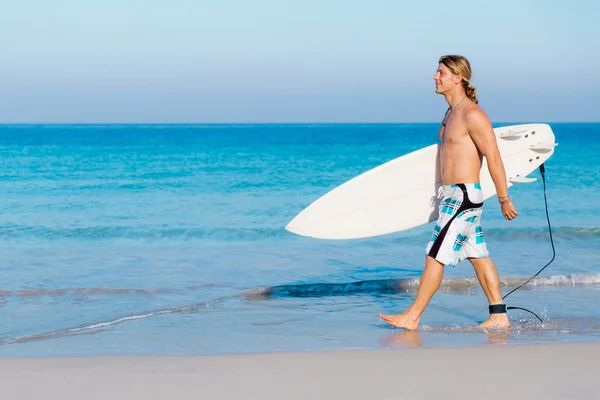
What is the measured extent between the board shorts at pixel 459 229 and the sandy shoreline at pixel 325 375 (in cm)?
67

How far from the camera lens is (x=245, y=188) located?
18.5m

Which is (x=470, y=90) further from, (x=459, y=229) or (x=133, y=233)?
(x=133, y=233)

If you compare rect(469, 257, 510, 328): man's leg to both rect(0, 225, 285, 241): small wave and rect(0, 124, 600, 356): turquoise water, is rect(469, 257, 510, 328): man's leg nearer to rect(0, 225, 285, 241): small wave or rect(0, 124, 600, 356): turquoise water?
rect(0, 124, 600, 356): turquoise water

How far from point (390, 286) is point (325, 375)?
3.29 meters

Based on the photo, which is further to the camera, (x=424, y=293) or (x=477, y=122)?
(x=424, y=293)

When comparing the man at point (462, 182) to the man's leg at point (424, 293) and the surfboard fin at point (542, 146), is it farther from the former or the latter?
the surfboard fin at point (542, 146)

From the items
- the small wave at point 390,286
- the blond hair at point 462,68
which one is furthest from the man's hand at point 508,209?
the small wave at point 390,286

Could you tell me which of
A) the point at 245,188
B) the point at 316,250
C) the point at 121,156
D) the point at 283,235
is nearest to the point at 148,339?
the point at 316,250

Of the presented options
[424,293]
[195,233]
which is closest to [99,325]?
[424,293]

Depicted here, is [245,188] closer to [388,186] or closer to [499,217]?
[499,217]

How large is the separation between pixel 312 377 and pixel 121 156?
2894cm

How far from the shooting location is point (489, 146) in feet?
15.0

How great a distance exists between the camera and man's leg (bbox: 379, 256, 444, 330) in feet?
Result: 15.3

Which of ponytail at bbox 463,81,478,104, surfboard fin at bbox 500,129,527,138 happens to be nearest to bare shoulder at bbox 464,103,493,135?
ponytail at bbox 463,81,478,104
